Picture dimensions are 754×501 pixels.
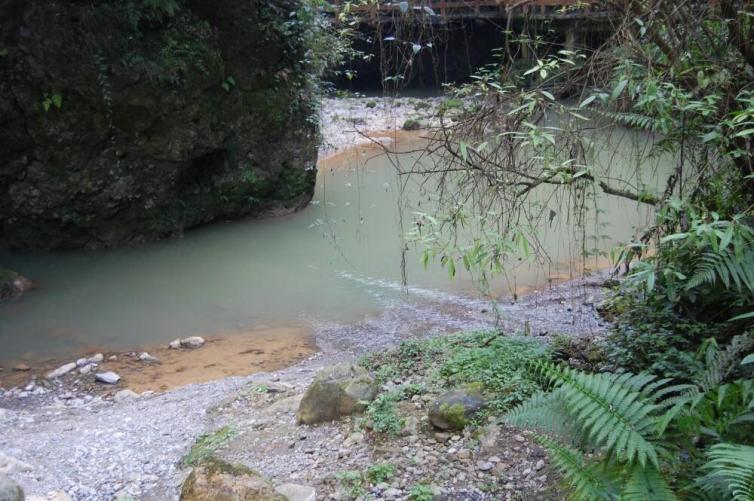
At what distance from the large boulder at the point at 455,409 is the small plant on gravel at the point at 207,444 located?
52.2 inches

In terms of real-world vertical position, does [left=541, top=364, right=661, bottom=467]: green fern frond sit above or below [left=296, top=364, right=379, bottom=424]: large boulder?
above

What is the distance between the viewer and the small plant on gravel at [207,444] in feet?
12.4

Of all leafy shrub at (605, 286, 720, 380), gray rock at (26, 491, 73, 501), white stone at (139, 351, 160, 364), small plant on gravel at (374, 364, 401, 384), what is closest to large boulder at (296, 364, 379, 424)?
small plant on gravel at (374, 364, 401, 384)

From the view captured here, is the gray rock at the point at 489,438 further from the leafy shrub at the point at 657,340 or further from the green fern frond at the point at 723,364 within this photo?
the green fern frond at the point at 723,364

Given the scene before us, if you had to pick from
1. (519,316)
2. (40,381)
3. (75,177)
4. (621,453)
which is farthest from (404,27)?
(75,177)

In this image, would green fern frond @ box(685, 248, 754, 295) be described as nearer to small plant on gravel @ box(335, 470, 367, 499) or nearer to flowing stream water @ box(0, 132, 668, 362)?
small plant on gravel @ box(335, 470, 367, 499)

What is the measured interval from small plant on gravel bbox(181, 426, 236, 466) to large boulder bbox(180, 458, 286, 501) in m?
0.81

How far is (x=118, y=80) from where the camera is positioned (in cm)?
841

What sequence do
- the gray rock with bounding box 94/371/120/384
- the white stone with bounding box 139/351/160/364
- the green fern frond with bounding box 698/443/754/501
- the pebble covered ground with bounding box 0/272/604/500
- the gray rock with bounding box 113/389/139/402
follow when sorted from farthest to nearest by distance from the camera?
1. the white stone with bounding box 139/351/160/364
2. the gray rock with bounding box 94/371/120/384
3. the gray rock with bounding box 113/389/139/402
4. the pebble covered ground with bounding box 0/272/604/500
5. the green fern frond with bounding box 698/443/754/501

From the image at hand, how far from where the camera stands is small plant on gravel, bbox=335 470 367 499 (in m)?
2.92

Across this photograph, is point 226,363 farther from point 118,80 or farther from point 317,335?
point 118,80

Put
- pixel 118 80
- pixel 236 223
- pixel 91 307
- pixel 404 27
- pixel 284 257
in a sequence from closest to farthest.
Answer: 1. pixel 404 27
2. pixel 91 307
3. pixel 118 80
4. pixel 284 257
5. pixel 236 223

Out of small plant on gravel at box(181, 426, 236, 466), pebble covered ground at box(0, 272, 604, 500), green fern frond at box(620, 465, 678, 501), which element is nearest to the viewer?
green fern frond at box(620, 465, 678, 501)

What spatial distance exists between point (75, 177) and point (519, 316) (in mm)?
6104
